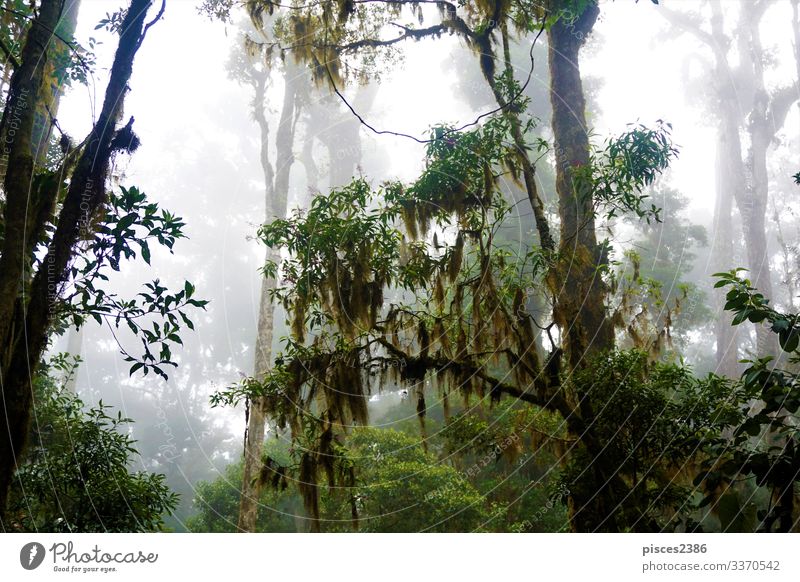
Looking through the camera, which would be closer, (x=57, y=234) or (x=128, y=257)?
(x=57, y=234)

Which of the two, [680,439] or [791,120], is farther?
[791,120]

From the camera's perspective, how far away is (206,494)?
9.62m

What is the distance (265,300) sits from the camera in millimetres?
10352

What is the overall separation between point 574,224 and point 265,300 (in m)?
6.57

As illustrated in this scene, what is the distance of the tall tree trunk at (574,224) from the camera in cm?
430

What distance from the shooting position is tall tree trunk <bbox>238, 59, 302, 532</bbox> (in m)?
8.41

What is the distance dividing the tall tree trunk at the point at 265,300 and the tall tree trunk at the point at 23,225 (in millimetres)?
4363

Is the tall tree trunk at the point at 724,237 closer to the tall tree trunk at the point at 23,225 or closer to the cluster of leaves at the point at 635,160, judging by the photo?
the cluster of leaves at the point at 635,160

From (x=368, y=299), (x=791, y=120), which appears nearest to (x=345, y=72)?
(x=368, y=299)

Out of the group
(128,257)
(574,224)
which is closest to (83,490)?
(128,257)

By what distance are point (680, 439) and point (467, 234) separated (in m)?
1.87

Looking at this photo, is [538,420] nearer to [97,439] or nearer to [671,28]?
[97,439]
